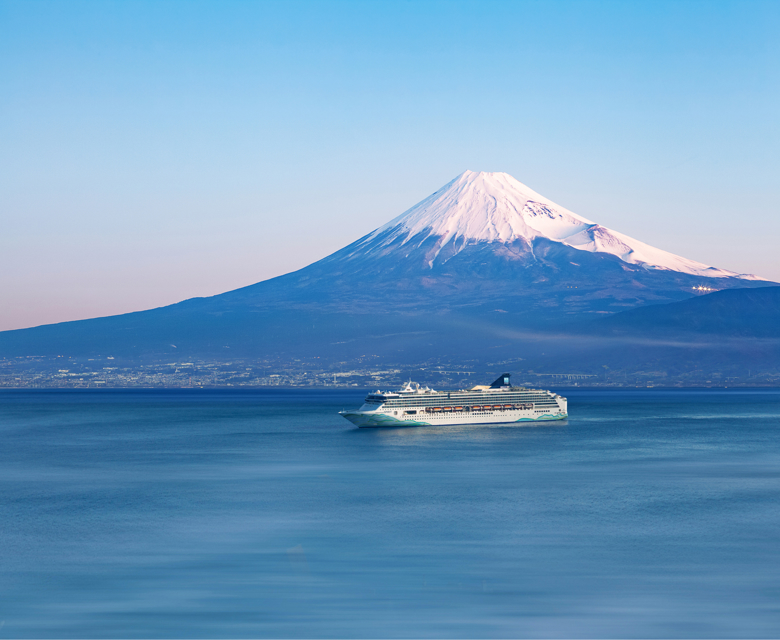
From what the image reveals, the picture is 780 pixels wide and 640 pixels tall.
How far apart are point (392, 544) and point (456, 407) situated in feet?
151

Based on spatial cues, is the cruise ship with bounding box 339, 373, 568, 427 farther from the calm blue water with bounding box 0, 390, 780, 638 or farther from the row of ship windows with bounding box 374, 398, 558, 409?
the calm blue water with bounding box 0, 390, 780, 638

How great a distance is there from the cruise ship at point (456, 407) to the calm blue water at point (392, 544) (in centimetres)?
1698

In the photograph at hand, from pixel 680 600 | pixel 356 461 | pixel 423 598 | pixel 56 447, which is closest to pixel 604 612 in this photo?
pixel 680 600

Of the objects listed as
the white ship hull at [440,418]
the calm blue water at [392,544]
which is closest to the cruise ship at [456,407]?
the white ship hull at [440,418]

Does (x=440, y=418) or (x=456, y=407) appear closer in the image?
(x=440, y=418)

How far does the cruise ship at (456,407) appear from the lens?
6425cm

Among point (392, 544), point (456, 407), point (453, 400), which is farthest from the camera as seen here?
point (453, 400)

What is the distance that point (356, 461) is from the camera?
4303 centimetres

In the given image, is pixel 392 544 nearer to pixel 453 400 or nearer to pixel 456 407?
pixel 456 407

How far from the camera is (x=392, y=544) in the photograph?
22891mm

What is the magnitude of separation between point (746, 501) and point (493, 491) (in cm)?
856

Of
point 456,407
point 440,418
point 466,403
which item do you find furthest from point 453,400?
point 440,418

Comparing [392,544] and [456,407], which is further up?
[456,407]

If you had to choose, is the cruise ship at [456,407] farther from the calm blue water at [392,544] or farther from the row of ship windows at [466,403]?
the calm blue water at [392,544]
